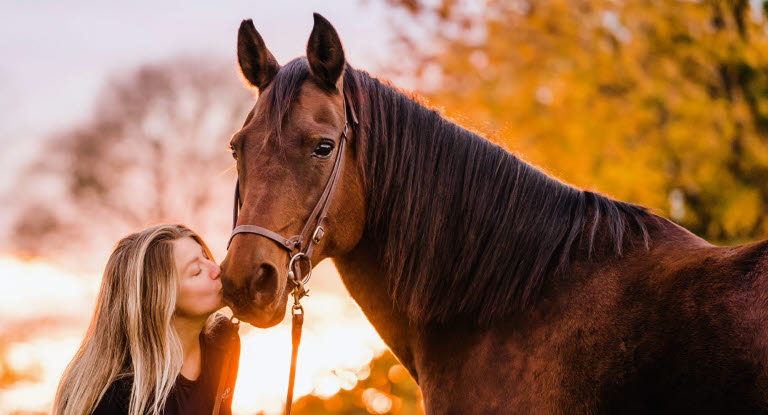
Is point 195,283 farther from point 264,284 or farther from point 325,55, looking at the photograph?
point 325,55

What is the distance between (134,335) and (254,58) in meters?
1.41

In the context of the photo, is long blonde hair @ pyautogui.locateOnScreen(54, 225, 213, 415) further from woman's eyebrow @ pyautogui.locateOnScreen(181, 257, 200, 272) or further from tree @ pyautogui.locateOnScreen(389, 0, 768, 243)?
tree @ pyautogui.locateOnScreen(389, 0, 768, 243)

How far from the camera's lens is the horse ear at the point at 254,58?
3053mm

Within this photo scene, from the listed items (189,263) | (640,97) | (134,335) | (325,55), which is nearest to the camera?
(325,55)

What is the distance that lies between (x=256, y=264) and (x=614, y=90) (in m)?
9.33

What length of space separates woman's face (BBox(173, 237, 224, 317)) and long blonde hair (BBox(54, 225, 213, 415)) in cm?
4

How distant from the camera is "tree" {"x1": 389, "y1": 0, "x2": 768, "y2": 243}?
376 inches

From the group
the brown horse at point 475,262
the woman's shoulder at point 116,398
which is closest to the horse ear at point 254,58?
the brown horse at point 475,262

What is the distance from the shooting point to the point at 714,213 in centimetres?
998

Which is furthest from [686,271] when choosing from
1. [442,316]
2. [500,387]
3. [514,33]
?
[514,33]

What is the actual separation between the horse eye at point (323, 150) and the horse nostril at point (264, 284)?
529 millimetres

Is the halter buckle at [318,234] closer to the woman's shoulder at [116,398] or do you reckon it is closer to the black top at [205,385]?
the black top at [205,385]

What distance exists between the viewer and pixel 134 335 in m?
3.08

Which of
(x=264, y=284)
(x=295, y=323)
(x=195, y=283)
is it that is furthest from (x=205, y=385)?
(x=264, y=284)
